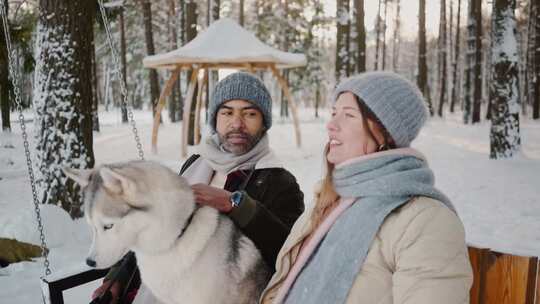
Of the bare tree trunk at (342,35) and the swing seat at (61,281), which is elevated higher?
the bare tree trunk at (342,35)

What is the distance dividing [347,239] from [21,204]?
7.49 metres

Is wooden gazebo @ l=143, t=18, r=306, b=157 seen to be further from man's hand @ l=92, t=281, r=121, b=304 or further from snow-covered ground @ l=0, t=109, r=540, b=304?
man's hand @ l=92, t=281, r=121, b=304

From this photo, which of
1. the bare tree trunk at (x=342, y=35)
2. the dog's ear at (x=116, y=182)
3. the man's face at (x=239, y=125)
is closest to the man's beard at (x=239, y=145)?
the man's face at (x=239, y=125)

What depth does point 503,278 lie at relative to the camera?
5.58 feet

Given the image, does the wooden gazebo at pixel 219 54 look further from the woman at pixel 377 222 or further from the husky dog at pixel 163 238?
the woman at pixel 377 222

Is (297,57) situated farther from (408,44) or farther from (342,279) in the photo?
(408,44)

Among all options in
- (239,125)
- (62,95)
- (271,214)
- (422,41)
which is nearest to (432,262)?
(271,214)

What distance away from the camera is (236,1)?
35.2m

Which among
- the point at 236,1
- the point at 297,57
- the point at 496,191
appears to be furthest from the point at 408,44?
the point at 496,191

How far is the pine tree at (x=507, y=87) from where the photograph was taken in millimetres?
9984

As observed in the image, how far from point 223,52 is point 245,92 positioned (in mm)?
9022

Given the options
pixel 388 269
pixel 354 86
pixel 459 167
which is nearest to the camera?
pixel 388 269

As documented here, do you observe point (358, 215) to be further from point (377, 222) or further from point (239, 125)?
point (239, 125)

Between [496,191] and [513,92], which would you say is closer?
[496,191]
